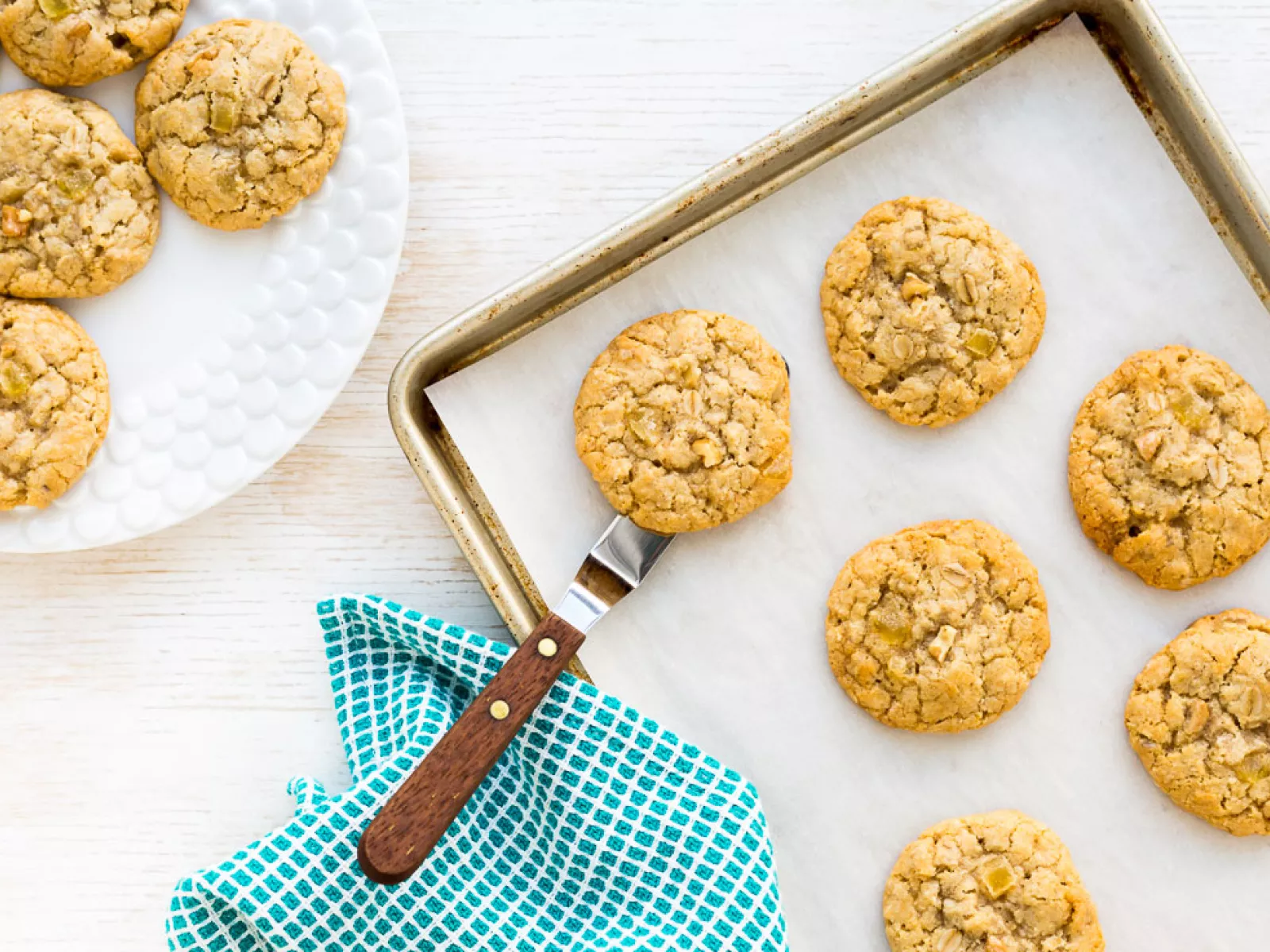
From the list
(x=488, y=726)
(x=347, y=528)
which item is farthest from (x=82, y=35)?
(x=488, y=726)

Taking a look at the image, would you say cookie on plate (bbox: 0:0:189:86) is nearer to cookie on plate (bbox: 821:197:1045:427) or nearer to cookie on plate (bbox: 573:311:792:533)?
cookie on plate (bbox: 573:311:792:533)

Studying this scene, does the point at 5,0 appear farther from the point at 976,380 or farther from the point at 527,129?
the point at 976,380

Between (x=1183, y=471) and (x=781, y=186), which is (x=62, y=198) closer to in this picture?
(x=781, y=186)

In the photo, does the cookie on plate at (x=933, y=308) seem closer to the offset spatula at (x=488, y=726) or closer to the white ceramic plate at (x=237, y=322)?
the offset spatula at (x=488, y=726)

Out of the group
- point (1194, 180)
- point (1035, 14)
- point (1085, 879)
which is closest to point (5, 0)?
point (1035, 14)

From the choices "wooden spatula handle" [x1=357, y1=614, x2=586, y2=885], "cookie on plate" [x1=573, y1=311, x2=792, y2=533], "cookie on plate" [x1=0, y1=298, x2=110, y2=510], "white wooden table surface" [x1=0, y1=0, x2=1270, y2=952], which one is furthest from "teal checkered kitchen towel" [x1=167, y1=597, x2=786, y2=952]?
"cookie on plate" [x1=0, y1=298, x2=110, y2=510]

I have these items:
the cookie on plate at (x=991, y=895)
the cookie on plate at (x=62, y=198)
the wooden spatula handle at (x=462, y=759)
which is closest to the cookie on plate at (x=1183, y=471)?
the cookie on plate at (x=991, y=895)
